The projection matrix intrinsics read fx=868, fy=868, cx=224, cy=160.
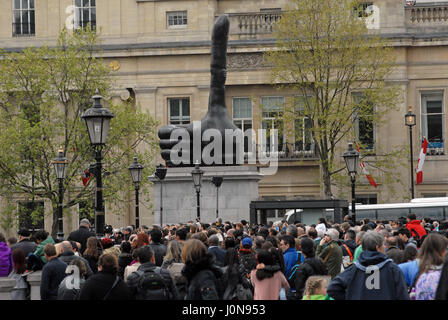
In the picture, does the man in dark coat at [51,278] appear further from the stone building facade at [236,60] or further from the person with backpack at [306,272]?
the stone building facade at [236,60]

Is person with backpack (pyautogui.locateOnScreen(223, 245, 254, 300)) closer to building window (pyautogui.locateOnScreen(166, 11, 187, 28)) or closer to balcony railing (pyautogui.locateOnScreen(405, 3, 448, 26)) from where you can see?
balcony railing (pyautogui.locateOnScreen(405, 3, 448, 26))

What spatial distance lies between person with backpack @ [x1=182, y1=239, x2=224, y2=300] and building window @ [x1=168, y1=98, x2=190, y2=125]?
41.6 m

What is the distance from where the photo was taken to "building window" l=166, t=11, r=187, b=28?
166 feet

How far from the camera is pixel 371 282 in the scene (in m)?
8.82

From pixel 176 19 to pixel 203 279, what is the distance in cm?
4266

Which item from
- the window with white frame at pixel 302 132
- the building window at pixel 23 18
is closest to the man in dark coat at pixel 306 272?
the window with white frame at pixel 302 132

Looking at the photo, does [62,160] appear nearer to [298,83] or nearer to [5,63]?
[5,63]

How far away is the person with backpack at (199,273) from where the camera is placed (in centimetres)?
923

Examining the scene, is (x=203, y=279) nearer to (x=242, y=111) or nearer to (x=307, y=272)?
(x=307, y=272)

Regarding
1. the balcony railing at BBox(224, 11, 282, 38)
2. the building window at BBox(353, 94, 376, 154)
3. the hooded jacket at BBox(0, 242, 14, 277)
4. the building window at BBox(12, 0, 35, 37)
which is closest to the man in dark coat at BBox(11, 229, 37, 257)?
the hooded jacket at BBox(0, 242, 14, 277)

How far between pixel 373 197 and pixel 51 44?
813 inches

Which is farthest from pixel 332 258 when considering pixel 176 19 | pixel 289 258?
pixel 176 19

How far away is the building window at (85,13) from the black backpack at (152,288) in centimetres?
4321
